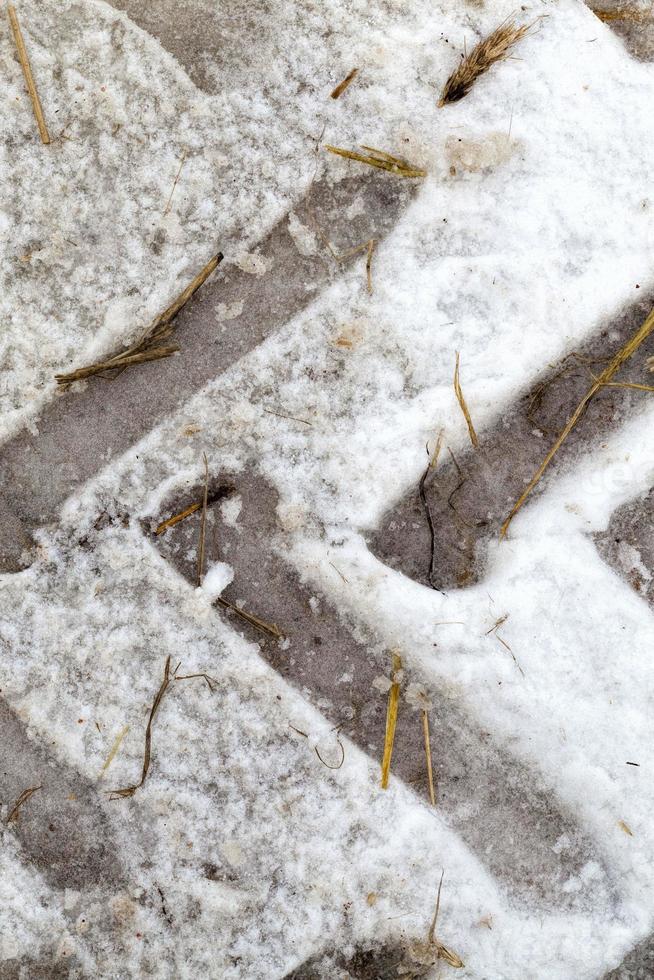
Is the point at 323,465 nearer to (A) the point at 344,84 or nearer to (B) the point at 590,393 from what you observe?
(B) the point at 590,393

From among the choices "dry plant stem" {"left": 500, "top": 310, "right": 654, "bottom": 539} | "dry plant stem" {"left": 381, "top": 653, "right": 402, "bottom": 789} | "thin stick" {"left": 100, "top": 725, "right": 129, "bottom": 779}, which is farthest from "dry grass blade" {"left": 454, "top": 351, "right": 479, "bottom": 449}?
"thin stick" {"left": 100, "top": 725, "right": 129, "bottom": 779}

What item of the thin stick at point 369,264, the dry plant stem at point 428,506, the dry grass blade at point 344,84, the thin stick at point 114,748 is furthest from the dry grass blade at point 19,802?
the dry grass blade at point 344,84

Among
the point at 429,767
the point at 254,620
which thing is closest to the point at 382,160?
the point at 254,620

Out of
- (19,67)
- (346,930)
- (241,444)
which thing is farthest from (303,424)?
(346,930)

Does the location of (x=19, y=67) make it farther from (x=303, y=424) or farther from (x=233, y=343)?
(x=303, y=424)

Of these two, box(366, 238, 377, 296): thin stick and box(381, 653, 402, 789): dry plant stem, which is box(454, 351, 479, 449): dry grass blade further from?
box(381, 653, 402, 789): dry plant stem

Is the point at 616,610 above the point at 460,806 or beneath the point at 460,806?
above
